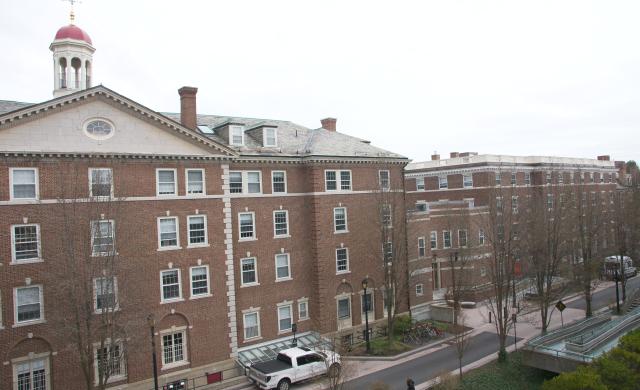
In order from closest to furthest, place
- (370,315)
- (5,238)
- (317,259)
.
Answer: (5,238), (317,259), (370,315)

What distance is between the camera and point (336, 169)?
1293 inches

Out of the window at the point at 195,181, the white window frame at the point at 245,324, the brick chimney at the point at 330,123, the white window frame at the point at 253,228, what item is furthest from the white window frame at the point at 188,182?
the brick chimney at the point at 330,123

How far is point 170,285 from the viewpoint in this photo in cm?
2573

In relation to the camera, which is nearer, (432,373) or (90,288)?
(90,288)

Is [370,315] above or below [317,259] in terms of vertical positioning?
below

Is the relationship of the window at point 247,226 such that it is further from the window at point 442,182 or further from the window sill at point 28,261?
the window at point 442,182

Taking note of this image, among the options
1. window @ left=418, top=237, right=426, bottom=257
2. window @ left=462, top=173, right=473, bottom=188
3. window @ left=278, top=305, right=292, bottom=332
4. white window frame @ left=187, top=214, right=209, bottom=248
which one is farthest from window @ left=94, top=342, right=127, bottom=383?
window @ left=462, top=173, right=473, bottom=188

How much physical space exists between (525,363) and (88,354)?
2290 centimetres

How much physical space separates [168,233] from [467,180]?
3629cm

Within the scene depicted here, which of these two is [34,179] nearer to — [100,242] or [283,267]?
Result: [100,242]

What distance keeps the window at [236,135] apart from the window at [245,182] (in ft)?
7.14

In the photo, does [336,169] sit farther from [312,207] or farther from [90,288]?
[90,288]

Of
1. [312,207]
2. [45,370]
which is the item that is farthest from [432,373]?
[45,370]

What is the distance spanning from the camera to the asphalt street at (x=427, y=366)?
26.0m
